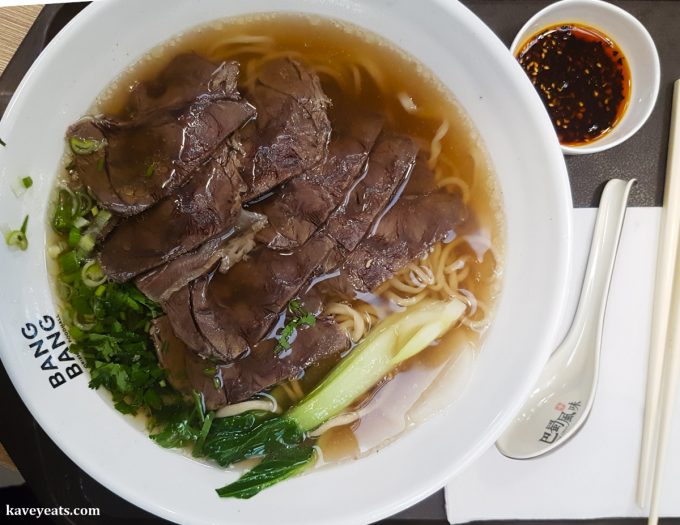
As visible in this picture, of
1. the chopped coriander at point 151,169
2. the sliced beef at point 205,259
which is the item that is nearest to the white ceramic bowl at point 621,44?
the sliced beef at point 205,259

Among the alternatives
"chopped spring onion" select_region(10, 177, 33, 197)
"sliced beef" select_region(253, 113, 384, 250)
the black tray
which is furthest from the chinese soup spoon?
"chopped spring onion" select_region(10, 177, 33, 197)

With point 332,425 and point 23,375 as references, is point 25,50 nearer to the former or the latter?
point 23,375

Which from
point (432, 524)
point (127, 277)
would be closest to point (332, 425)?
point (432, 524)

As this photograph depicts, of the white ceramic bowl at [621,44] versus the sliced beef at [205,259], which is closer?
the sliced beef at [205,259]

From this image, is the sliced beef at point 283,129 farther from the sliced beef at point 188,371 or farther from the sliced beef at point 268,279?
the sliced beef at point 188,371

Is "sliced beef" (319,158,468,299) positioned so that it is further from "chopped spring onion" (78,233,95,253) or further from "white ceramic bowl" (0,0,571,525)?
"chopped spring onion" (78,233,95,253)
